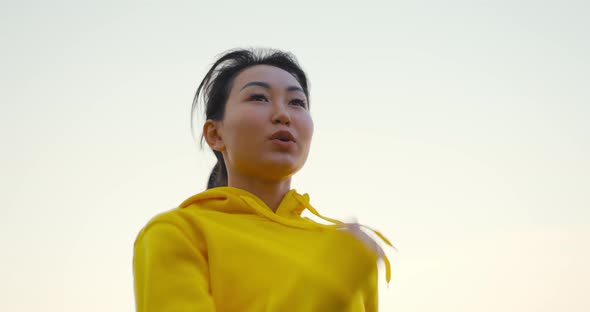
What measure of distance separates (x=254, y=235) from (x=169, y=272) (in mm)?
460

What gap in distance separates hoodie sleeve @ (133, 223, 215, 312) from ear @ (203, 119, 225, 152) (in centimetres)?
76

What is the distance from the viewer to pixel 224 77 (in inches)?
159

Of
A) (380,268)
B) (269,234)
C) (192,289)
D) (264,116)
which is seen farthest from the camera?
(264,116)

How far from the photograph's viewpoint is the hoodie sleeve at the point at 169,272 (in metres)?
2.92

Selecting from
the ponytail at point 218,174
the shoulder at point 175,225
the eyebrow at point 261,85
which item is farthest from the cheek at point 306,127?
the shoulder at point 175,225

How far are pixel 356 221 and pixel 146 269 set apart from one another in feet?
3.72

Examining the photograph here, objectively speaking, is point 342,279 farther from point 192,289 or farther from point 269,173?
point 269,173

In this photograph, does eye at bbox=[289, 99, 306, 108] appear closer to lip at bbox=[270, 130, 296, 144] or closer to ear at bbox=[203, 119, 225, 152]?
lip at bbox=[270, 130, 296, 144]

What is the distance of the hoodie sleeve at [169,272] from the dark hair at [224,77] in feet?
2.74

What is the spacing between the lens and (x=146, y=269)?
303cm

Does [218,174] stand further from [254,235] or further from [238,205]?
[254,235]

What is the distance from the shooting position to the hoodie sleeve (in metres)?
2.92

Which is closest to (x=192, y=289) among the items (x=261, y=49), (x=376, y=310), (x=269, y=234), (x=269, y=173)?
(x=269, y=234)

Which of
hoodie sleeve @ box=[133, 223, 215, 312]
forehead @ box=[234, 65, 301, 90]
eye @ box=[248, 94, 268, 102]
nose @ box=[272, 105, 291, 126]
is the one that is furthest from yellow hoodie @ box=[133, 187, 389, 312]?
forehead @ box=[234, 65, 301, 90]
